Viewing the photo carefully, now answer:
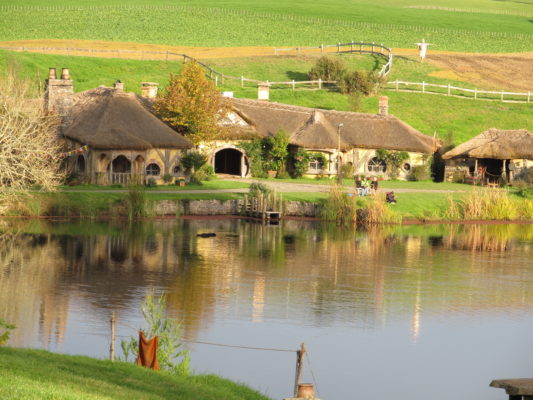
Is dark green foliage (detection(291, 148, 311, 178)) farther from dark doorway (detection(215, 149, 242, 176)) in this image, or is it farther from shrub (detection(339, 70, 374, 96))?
shrub (detection(339, 70, 374, 96))

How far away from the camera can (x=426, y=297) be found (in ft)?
108

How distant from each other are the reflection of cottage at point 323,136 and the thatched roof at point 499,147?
248cm

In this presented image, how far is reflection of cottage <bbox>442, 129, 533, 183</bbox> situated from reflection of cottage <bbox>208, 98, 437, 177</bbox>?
1.97m

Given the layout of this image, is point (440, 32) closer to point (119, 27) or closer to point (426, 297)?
point (119, 27)

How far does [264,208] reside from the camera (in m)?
50.5

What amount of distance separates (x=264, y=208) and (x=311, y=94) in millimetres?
34000

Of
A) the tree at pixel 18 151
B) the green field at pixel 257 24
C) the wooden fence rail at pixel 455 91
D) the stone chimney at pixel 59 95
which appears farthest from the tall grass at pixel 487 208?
the green field at pixel 257 24

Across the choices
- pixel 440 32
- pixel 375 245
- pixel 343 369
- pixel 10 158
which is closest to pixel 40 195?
pixel 10 158

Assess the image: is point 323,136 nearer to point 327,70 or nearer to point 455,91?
point 327,70

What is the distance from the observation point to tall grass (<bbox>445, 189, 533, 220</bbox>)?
5219cm

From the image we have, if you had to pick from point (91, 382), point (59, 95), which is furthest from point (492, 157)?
point (91, 382)

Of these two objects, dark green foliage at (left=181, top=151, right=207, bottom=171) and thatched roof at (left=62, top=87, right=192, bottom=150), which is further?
dark green foliage at (left=181, top=151, right=207, bottom=171)

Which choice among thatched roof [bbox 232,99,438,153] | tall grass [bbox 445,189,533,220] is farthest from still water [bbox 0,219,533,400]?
thatched roof [bbox 232,99,438,153]

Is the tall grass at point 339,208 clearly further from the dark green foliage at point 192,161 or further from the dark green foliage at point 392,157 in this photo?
the dark green foliage at point 392,157
